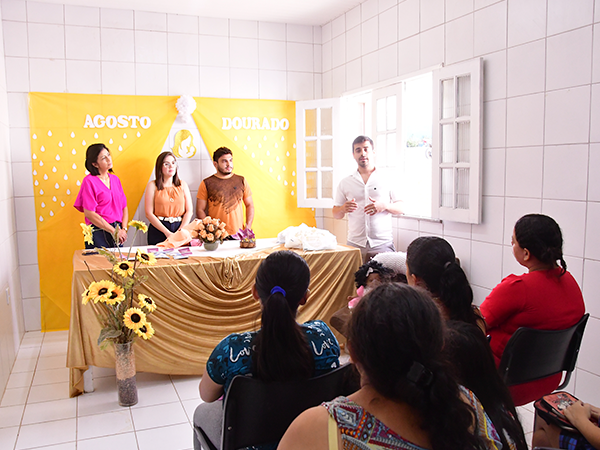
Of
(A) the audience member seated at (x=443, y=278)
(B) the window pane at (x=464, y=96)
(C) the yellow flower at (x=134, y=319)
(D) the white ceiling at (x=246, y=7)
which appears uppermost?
(D) the white ceiling at (x=246, y=7)

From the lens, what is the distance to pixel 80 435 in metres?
2.83

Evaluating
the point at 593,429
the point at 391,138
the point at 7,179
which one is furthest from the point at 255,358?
the point at 7,179

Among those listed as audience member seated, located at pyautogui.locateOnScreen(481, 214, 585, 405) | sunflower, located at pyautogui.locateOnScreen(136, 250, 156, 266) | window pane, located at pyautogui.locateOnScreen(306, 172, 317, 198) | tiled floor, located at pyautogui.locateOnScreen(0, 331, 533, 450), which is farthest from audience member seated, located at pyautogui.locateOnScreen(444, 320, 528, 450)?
window pane, located at pyautogui.locateOnScreen(306, 172, 317, 198)

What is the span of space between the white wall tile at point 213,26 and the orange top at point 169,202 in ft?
5.70

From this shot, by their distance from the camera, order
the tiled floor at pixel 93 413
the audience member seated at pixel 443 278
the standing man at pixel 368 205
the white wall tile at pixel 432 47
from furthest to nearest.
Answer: the standing man at pixel 368 205 < the white wall tile at pixel 432 47 < the tiled floor at pixel 93 413 < the audience member seated at pixel 443 278

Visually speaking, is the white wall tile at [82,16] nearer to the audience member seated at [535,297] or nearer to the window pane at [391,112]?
the window pane at [391,112]

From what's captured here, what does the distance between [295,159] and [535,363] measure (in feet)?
13.5

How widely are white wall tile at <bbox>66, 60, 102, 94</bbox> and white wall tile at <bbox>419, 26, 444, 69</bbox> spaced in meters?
3.07

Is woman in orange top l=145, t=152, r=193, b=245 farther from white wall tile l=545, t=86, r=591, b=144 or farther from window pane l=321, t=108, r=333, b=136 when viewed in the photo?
white wall tile l=545, t=86, r=591, b=144

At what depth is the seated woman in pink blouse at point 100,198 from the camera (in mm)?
4406

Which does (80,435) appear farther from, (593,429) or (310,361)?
(593,429)

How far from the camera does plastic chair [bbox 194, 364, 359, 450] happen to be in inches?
59.9

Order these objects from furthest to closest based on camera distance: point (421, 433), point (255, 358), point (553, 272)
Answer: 1. point (553, 272)
2. point (255, 358)
3. point (421, 433)

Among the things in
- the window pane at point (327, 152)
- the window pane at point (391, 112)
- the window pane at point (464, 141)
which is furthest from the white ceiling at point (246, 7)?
the window pane at point (464, 141)
